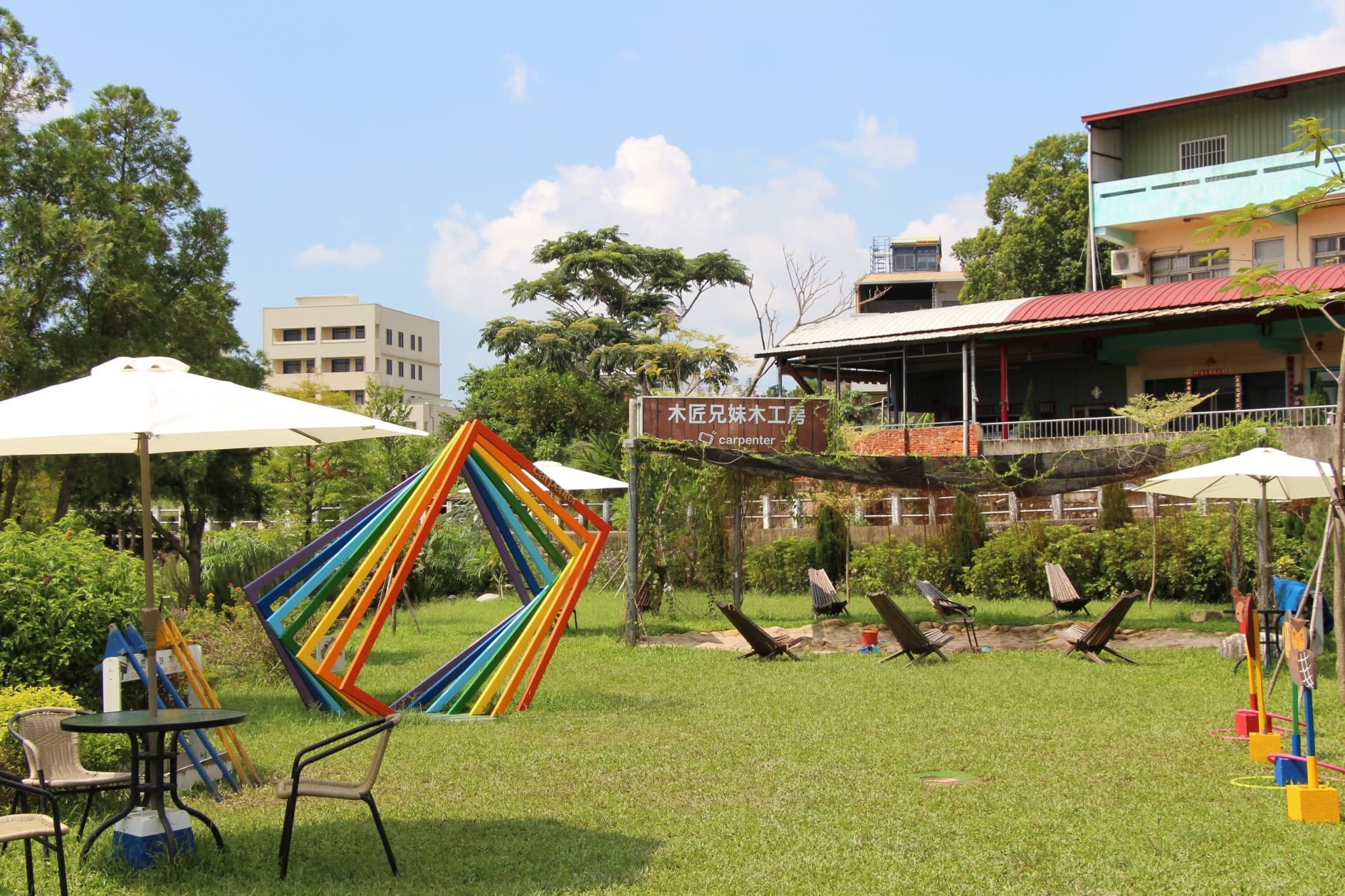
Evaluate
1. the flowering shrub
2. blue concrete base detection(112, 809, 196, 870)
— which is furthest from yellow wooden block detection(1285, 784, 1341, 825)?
the flowering shrub

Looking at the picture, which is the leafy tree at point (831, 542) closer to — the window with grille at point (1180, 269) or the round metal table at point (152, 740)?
the window with grille at point (1180, 269)

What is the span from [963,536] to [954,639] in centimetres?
604

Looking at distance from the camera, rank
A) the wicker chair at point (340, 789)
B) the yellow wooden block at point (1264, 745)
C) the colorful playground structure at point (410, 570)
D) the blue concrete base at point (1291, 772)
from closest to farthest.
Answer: the wicker chair at point (340, 789)
the blue concrete base at point (1291, 772)
the yellow wooden block at point (1264, 745)
the colorful playground structure at point (410, 570)

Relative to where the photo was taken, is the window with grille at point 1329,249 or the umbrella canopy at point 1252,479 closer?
the umbrella canopy at point 1252,479

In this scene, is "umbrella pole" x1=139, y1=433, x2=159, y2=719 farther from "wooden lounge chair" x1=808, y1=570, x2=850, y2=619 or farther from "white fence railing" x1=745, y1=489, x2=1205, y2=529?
"white fence railing" x1=745, y1=489, x2=1205, y2=529

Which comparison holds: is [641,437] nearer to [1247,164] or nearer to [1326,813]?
[1326,813]

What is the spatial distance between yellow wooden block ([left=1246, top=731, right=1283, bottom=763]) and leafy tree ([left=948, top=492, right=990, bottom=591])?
12.6m

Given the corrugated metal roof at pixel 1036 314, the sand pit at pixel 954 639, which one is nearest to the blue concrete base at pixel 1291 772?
the sand pit at pixel 954 639

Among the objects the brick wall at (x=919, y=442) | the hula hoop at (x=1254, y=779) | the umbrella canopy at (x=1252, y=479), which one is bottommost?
the hula hoop at (x=1254, y=779)

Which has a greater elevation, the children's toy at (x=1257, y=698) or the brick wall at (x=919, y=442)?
the brick wall at (x=919, y=442)

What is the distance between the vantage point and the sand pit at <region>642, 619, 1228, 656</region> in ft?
43.8

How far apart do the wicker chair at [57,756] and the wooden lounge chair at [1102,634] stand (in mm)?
9266

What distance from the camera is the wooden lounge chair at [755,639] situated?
12.5m

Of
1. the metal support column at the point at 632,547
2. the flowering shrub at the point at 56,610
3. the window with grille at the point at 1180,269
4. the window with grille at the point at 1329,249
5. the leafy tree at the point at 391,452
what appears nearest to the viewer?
the flowering shrub at the point at 56,610
